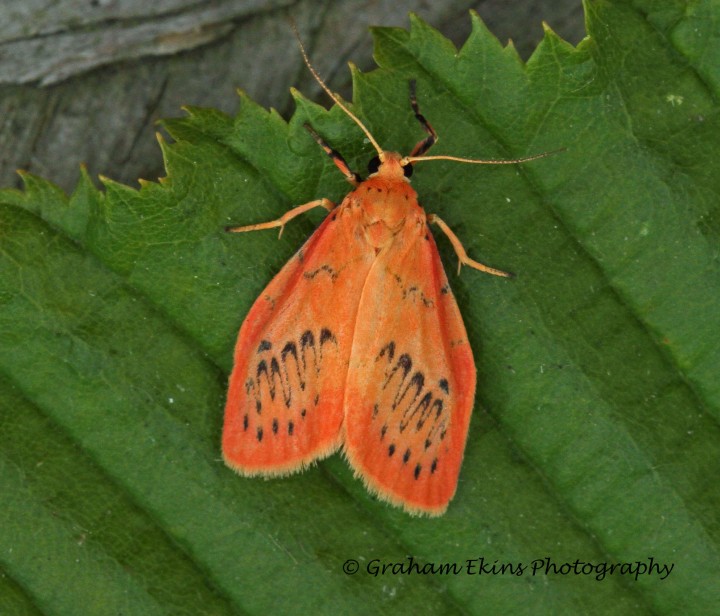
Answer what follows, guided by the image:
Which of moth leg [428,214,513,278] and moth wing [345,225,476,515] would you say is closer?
moth wing [345,225,476,515]

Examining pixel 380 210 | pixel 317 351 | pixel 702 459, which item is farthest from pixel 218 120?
pixel 702 459

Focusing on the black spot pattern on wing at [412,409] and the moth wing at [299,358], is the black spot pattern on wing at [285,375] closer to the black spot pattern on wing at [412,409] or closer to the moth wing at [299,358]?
the moth wing at [299,358]

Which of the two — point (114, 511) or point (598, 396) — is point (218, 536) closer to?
point (114, 511)

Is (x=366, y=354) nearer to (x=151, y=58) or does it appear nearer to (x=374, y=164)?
(x=374, y=164)

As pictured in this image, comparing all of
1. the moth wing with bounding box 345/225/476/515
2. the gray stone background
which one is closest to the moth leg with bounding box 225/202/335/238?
the moth wing with bounding box 345/225/476/515

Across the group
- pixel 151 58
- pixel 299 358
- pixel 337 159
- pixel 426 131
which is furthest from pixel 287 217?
pixel 151 58

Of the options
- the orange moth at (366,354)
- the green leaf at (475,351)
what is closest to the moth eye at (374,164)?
the orange moth at (366,354)

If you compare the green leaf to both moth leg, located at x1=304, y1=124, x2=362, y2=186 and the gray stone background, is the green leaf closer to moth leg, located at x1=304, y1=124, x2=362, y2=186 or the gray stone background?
moth leg, located at x1=304, y1=124, x2=362, y2=186
